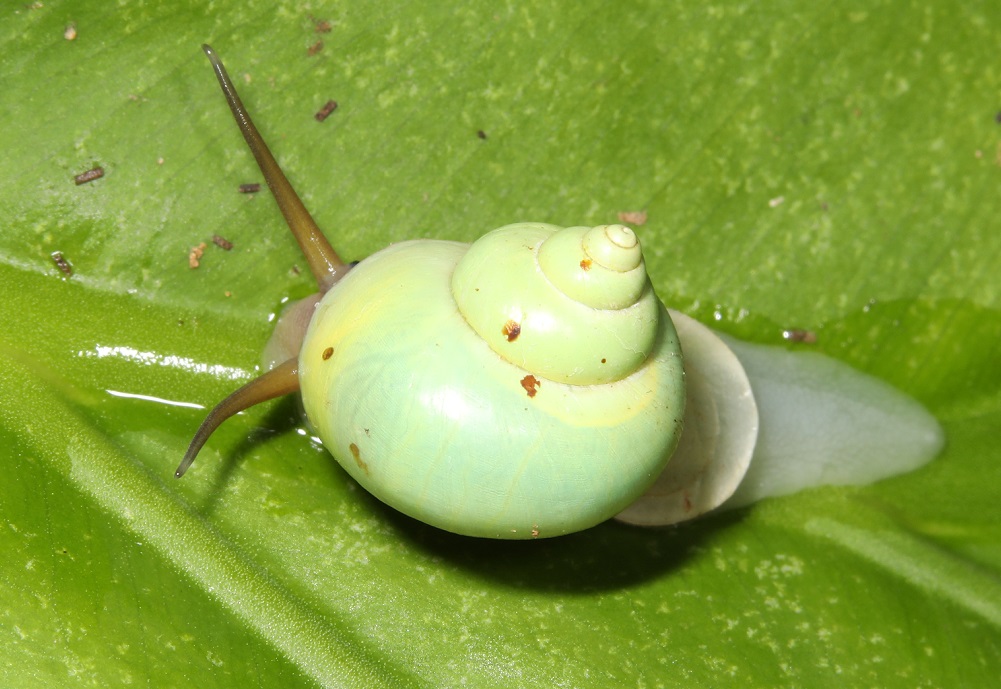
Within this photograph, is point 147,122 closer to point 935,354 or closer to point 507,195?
point 507,195

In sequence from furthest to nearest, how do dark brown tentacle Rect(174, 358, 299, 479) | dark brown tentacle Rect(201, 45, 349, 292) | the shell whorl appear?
dark brown tentacle Rect(201, 45, 349, 292), dark brown tentacle Rect(174, 358, 299, 479), the shell whorl

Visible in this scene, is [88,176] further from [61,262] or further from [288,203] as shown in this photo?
[288,203]

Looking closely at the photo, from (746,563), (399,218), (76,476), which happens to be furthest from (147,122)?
(746,563)

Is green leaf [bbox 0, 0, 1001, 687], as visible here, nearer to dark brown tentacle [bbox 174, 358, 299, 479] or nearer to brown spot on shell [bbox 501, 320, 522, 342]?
dark brown tentacle [bbox 174, 358, 299, 479]

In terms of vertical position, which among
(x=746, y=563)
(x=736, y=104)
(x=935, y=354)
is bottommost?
(x=746, y=563)

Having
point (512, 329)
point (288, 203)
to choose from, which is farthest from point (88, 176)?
point (512, 329)

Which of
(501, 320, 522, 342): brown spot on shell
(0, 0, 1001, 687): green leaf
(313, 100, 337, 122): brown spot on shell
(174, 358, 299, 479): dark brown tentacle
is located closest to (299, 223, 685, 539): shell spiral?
(501, 320, 522, 342): brown spot on shell
